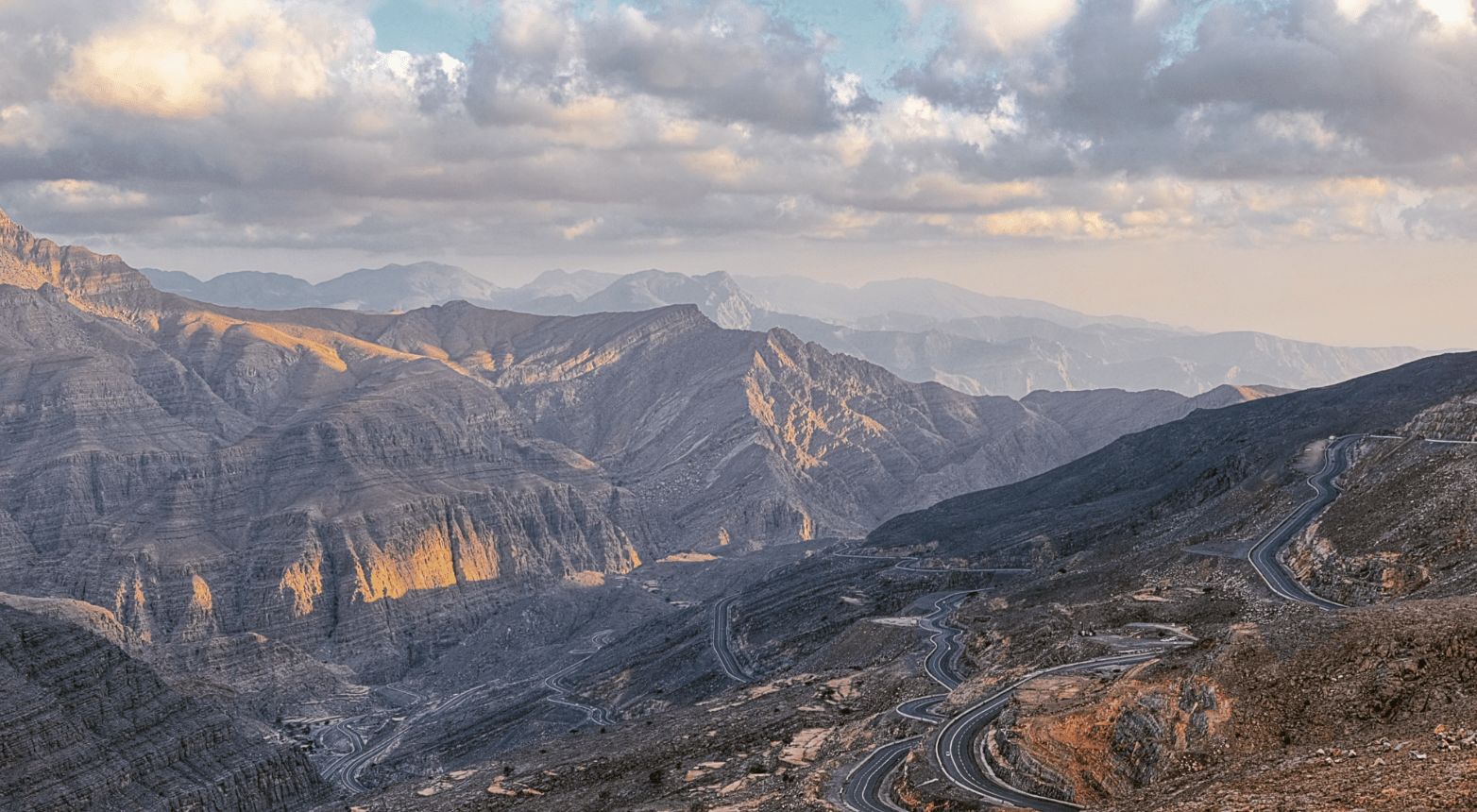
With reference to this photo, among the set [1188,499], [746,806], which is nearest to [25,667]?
[746,806]

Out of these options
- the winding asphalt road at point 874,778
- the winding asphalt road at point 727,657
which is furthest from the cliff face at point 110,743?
the winding asphalt road at point 874,778

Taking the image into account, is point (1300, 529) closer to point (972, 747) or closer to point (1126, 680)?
point (1126, 680)

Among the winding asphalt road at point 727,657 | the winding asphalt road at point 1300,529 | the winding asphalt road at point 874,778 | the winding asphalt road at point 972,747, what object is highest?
the winding asphalt road at point 1300,529

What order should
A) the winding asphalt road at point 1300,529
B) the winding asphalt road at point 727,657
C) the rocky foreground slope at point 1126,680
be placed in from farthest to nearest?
the winding asphalt road at point 727,657 → the winding asphalt road at point 1300,529 → the rocky foreground slope at point 1126,680

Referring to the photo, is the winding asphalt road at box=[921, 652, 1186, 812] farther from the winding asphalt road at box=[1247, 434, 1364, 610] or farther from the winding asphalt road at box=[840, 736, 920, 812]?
the winding asphalt road at box=[1247, 434, 1364, 610]

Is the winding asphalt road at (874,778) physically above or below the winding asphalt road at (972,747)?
below

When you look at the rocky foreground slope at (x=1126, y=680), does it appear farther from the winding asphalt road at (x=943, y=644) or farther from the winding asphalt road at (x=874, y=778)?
the winding asphalt road at (x=943, y=644)
